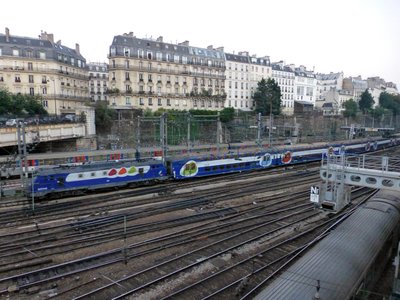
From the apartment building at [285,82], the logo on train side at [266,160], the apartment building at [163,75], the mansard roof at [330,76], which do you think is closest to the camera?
the logo on train side at [266,160]

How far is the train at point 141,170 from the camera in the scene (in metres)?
21.8

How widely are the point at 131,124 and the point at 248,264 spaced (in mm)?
39482

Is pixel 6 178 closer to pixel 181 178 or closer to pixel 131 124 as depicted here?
pixel 181 178

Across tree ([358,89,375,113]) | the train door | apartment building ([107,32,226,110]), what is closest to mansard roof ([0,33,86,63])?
apartment building ([107,32,226,110])

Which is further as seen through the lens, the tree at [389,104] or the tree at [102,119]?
the tree at [389,104]

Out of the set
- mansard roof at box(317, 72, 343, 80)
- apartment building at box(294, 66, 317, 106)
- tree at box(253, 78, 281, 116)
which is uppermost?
mansard roof at box(317, 72, 343, 80)

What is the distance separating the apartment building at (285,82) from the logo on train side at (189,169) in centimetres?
5998

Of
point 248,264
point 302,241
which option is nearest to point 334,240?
point 248,264

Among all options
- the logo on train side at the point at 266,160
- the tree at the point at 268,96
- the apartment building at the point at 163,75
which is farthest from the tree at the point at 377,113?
the logo on train side at the point at 266,160

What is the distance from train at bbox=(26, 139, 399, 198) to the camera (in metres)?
21.8

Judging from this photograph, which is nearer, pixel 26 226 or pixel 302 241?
pixel 302 241

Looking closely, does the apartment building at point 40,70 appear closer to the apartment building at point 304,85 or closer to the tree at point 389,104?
the apartment building at point 304,85

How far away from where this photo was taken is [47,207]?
20188mm

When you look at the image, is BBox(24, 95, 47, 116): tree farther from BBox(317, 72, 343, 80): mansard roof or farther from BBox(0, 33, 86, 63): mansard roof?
BBox(317, 72, 343, 80): mansard roof
